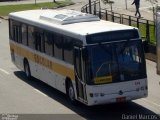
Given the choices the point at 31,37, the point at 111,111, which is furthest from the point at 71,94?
the point at 31,37

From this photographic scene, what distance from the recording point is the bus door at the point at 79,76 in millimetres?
19938

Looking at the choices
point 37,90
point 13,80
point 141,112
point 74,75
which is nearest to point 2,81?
point 13,80

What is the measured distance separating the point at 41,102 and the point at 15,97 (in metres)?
1.55

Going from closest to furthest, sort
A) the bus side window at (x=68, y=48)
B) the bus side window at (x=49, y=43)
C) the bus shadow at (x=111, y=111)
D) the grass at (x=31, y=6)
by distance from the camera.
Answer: the bus shadow at (x=111, y=111), the bus side window at (x=68, y=48), the bus side window at (x=49, y=43), the grass at (x=31, y=6)

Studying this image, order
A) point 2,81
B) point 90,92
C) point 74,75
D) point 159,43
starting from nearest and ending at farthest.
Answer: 1. point 90,92
2. point 74,75
3. point 159,43
4. point 2,81

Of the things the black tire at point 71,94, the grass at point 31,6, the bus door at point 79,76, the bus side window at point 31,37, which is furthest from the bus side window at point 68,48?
the grass at point 31,6

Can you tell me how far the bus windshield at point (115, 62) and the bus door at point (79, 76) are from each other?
0.51 meters

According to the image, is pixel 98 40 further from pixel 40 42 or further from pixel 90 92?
pixel 40 42

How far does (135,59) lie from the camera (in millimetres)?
20141

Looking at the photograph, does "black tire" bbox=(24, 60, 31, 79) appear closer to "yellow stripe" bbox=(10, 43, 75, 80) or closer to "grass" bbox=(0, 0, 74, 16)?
"yellow stripe" bbox=(10, 43, 75, 80)

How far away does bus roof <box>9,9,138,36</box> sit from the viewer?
20.5m

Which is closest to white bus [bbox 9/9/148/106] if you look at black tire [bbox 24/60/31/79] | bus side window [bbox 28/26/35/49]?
bus side window [bbox 28/26/35/49]

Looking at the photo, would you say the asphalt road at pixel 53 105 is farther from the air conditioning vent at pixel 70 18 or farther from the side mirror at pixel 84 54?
the air conditioning vent at pixel 70 18

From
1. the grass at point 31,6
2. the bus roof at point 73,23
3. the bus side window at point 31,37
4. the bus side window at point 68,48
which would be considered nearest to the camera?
the bus roof at point 73,23
